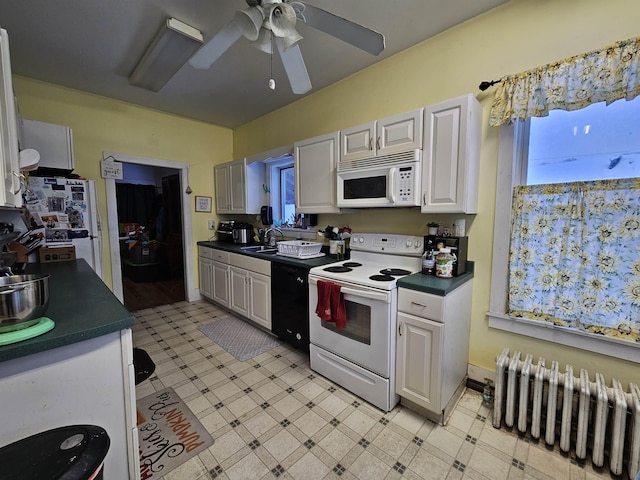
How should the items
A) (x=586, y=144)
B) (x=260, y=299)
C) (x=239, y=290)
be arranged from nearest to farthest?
(x=586, y=144), (x=260, y=299), (x=239, y=290)

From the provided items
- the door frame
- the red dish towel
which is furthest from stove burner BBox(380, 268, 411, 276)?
the door frame

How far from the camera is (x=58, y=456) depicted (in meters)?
0.69

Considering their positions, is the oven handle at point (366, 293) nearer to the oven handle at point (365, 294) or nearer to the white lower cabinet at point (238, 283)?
the oven handle at point (365, 294)

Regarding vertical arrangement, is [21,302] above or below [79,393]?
above

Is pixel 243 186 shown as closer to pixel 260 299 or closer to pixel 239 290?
pixel 239 290

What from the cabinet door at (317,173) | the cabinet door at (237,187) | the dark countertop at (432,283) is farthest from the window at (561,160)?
the cabinet door at (237,187)

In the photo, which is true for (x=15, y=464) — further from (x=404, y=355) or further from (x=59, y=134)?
(x=59, y=134)

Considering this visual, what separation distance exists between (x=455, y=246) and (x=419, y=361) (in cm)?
79

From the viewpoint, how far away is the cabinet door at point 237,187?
3.61 metres

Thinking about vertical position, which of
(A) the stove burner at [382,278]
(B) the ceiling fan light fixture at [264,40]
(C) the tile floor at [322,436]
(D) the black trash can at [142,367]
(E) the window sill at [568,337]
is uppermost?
(B) the ceiling fan light fixture at [264,40]

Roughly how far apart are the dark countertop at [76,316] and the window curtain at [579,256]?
2.18 m

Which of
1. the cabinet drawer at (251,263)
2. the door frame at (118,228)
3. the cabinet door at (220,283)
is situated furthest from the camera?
the cabinet door at (220,283)

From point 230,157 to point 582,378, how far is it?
4.57 meters

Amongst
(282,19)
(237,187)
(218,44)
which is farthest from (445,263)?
(237,187)
